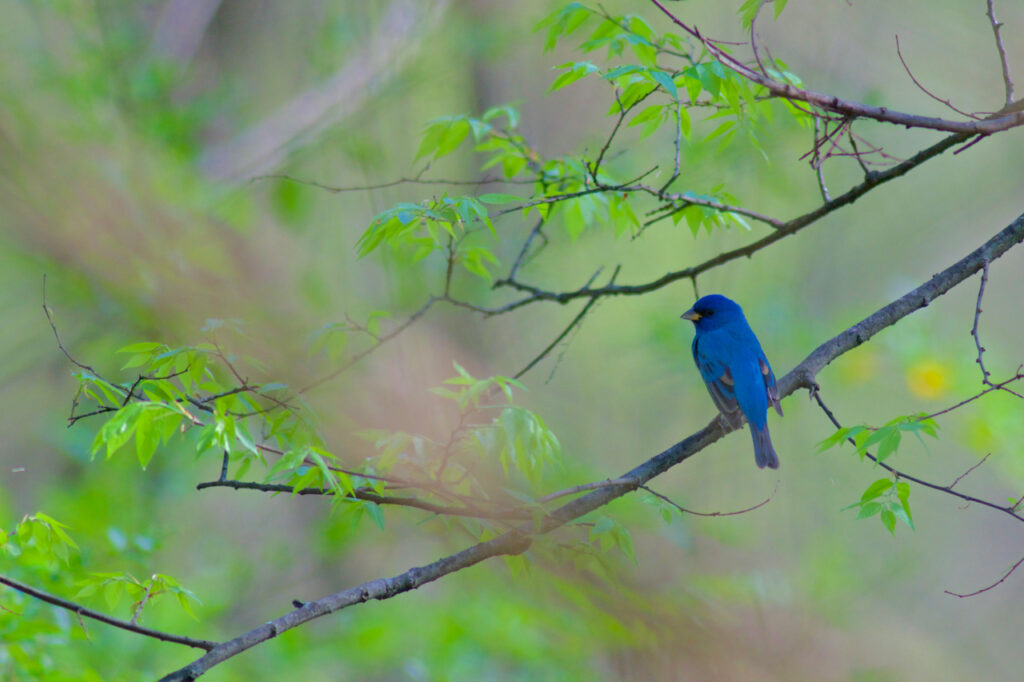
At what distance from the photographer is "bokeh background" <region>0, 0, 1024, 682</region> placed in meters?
4.45

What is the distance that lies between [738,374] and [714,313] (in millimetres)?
806

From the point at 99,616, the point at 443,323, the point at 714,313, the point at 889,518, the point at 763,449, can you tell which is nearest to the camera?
the point at 99,616

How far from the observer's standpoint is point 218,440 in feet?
7.34

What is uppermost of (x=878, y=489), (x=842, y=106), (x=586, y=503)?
(x=842, y=106)

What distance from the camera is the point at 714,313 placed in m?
5.01

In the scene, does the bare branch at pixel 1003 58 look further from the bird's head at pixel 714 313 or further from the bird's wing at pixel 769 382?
the bird's head at pixel 714 313

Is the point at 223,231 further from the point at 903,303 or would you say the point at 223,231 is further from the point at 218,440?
the point at 903,303

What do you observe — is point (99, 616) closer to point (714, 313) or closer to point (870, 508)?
point (870, 508)

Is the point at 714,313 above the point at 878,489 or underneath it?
above

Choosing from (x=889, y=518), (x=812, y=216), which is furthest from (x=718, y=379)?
(x=889, y=518)

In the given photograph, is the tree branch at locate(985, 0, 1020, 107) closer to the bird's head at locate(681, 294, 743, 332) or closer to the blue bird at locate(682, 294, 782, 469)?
the blue bird at locate(682, 294, 782, 469)

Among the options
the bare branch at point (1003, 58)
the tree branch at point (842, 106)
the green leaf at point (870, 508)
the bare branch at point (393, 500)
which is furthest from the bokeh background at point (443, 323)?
the green leaf at point (870, 508)

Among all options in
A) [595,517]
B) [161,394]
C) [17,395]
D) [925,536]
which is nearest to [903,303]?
[595,517]

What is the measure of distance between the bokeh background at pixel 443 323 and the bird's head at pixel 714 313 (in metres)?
1.31
